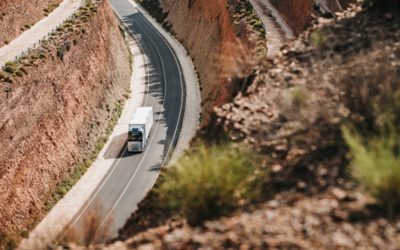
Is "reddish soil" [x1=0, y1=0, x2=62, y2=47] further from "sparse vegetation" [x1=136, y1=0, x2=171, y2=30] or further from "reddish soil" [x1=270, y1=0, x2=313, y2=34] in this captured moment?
"sparse vegetation" [x1=136, y1=0, x2=171, y2=30]

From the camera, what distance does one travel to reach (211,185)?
12.9m

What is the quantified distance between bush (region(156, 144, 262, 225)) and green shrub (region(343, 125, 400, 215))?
2.72 meters

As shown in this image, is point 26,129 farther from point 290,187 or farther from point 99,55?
point 290,187

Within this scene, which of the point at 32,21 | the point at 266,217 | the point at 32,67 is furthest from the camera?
the point at 32,21

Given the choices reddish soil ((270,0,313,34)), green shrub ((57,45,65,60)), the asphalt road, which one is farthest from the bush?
reddish soil ((270,0,313,34))

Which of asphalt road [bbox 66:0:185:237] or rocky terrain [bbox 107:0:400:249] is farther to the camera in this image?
asphalt road [bbox 66:0:185:237]

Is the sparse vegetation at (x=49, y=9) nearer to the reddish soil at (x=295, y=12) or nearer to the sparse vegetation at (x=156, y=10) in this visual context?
the sparse vegetation at (x=156, y=10)

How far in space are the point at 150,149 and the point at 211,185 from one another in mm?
36941

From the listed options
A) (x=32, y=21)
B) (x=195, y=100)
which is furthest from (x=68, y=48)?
(x=195, y=100)

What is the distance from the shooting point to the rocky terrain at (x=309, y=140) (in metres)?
11.2

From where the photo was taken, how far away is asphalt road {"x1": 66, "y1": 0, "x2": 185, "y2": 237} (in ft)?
132

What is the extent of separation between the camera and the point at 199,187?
42.7 ft

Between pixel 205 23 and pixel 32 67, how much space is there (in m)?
31.9

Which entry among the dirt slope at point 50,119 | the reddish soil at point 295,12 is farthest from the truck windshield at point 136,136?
the reddish soil at point 295,12
